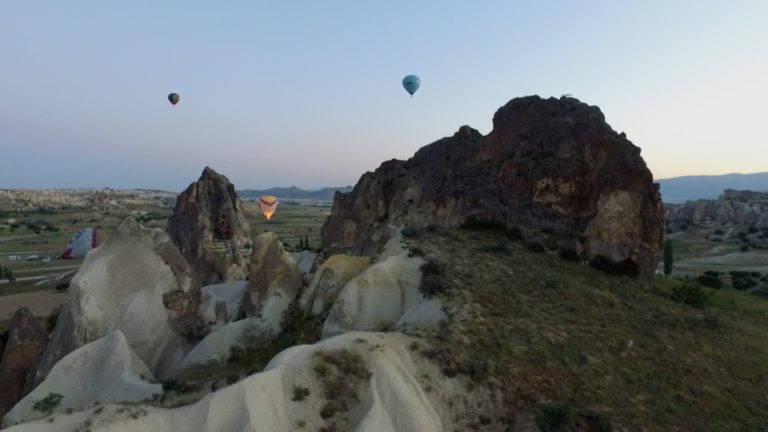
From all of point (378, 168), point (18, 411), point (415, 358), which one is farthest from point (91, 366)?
point (378, 168)

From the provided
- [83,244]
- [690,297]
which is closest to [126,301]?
[690,297]

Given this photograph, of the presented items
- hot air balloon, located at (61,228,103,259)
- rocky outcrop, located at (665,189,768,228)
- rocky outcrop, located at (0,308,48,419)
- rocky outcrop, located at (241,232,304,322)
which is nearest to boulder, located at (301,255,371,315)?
rocky outcrop, located at (241,232,304,322)

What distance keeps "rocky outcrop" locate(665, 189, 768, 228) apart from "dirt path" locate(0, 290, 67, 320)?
11514cm

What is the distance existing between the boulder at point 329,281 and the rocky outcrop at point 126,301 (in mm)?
5636

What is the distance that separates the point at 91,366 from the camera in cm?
1742

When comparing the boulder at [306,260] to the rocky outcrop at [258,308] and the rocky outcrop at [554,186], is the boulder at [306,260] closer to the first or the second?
the rocky outcrop at [554,186]

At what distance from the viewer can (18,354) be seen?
2033 cm

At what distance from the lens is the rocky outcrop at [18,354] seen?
1948 centimetres

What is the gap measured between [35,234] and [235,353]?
134 m

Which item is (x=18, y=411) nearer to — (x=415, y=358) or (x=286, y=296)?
(x=286, y=296)

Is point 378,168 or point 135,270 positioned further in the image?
A: point 378,168

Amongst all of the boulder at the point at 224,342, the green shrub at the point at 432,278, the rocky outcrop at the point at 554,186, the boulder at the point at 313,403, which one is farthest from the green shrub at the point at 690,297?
the boulder at the point at 224,342

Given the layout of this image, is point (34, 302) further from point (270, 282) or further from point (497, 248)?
point (497, 248)

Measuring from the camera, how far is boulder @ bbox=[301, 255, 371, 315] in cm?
1991
